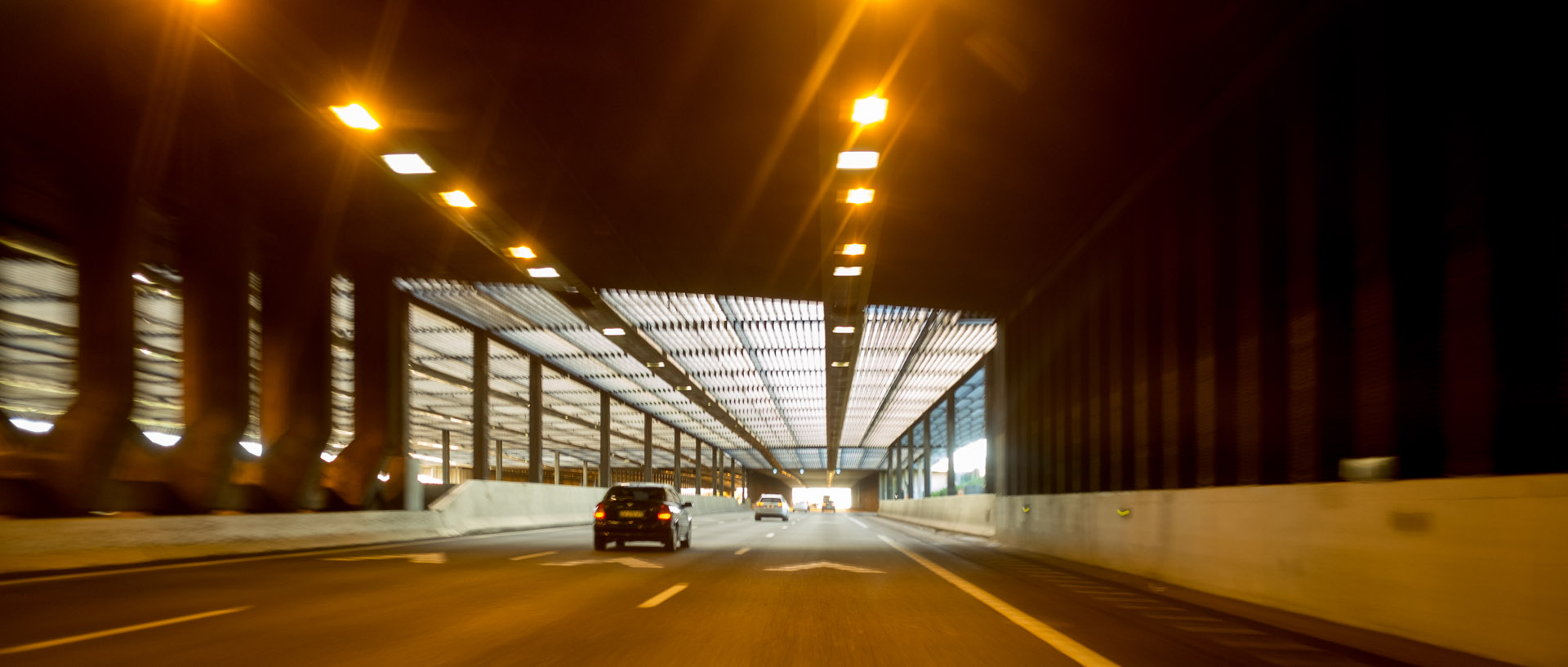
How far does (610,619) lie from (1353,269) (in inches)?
301

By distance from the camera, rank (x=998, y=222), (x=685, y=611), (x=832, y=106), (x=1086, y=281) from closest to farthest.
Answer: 1. (x=685, y=611)
2. (x=832, y=106)
3. (x=998, y=222)
4. (x=1086, y=281)

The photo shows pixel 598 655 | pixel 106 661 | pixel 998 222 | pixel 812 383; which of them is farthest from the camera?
pixel 812 383

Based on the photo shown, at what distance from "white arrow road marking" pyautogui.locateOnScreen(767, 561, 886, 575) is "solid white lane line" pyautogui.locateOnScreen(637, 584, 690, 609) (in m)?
3.01

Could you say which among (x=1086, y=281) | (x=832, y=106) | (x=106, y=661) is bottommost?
(x=106, y=661)

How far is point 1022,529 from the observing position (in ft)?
69.5

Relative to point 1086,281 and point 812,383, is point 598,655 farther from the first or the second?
point 812,383

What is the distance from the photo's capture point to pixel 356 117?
12.5 meters

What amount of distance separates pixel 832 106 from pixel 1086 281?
8.63m

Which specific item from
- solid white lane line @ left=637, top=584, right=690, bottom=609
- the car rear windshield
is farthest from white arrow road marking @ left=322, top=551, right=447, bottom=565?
solid white lane line @ left=637, top=584, right=690, bottom=609

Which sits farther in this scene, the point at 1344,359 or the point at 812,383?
the point at 812,383

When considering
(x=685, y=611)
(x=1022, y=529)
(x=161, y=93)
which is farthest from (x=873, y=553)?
(x=161, y=93)

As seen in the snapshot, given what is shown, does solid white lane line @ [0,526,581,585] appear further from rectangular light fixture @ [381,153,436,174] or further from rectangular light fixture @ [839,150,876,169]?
rectangular light fixture @ [839,150,876,169]

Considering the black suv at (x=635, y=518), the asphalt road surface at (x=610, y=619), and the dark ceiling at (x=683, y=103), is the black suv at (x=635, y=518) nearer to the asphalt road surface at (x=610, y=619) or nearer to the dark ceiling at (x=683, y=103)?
the asphalt road surface at (x=610, y=619)

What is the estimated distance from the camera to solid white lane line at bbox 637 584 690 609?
995 cm
